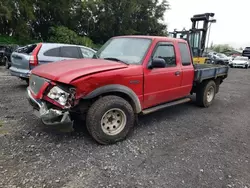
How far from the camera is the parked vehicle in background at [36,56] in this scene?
6.39 metres

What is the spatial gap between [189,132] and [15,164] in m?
Result: 3.13

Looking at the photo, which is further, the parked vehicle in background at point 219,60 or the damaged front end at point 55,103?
the parked vehicle in background at point 219,60

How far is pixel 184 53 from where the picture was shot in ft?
15.8

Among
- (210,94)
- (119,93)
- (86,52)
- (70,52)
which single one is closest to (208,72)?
(210,94)

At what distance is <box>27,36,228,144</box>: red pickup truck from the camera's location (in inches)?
119

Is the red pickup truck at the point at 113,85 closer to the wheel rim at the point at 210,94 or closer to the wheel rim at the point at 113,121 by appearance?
the wheel rim at the point at 113,121

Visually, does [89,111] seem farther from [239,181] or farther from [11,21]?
[11,21]

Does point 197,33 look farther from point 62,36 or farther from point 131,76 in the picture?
point 62,36

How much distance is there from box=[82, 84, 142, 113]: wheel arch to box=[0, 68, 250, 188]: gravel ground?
2.05 feet

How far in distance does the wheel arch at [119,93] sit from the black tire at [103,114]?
110 mm

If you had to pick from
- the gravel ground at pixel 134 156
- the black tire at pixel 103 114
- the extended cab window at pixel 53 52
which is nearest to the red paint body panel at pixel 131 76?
the black tire at pixel 103 114

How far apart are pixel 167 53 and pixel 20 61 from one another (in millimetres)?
4886

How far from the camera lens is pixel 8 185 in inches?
93.4

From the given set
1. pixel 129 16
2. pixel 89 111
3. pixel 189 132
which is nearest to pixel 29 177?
pixel 89 111
